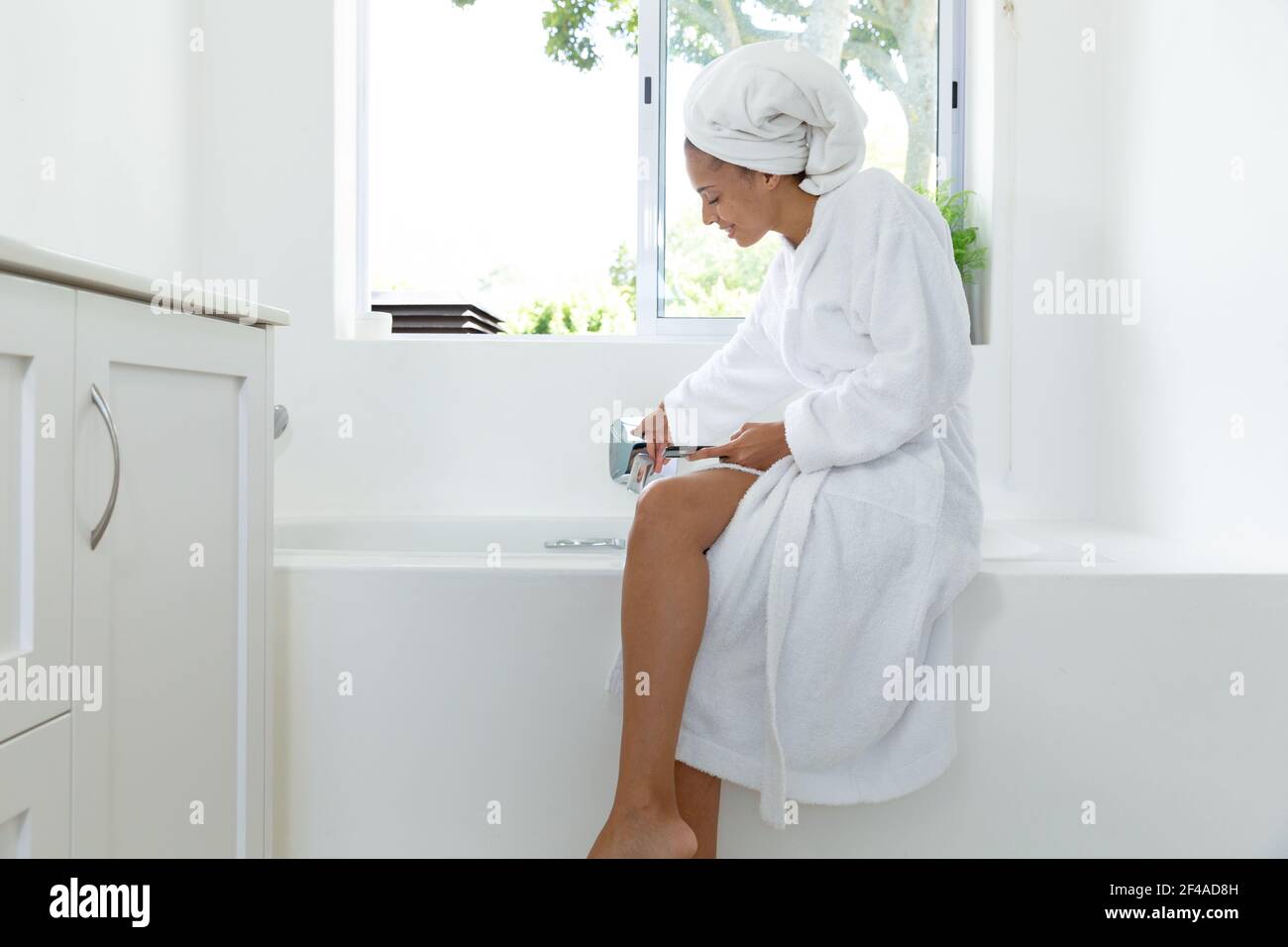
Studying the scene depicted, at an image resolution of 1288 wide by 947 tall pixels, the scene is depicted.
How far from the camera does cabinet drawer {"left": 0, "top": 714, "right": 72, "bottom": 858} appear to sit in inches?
31.9

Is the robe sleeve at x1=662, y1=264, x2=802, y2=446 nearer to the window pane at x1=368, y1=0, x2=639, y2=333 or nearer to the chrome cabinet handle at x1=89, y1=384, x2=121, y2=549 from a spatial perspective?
the chrome cabinet handle at x1=89, y1=384, x2=121, y2=549

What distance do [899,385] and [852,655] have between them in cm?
33

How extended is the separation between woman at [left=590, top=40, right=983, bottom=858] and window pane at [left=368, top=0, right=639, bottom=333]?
3.99ft

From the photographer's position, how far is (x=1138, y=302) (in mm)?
2059

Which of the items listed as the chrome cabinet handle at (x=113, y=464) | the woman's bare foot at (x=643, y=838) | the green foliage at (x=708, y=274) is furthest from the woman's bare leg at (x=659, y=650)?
the green foliage at (x=708, y=274)

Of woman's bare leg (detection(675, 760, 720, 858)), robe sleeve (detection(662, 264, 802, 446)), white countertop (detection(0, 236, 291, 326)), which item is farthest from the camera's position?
robe sleeve (detection(662, 264, 802, 446))

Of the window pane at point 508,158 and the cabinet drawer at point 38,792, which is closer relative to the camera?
the cabinet drawer at point 38,792

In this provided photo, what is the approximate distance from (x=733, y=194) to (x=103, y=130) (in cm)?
126

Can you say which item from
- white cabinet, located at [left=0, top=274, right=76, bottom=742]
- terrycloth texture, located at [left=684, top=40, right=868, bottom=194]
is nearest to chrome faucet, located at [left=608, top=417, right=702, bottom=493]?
terrycloth texture, located at [left=684, top=40, right=868, bottom=194]

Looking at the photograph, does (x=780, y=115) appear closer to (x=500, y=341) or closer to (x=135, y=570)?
(x=135, y=570)

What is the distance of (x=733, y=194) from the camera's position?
4.46 feet

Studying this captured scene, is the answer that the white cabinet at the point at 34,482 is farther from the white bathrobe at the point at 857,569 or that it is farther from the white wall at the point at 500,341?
the white wall at the point at 500,341

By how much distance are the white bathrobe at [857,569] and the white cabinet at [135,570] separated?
484mm

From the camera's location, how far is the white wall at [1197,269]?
158 centimetres
